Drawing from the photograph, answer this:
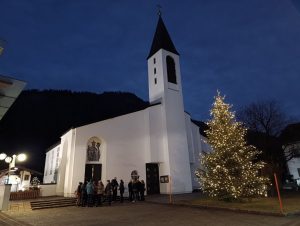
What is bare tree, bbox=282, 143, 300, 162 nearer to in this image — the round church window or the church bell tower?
the church bell tower

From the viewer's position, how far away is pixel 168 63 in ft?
83.8

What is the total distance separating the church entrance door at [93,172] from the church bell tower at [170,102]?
582 centimetres

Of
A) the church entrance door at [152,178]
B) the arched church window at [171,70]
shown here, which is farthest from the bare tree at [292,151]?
the church entrance door at [152,178]

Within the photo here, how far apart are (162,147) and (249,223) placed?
1448cm

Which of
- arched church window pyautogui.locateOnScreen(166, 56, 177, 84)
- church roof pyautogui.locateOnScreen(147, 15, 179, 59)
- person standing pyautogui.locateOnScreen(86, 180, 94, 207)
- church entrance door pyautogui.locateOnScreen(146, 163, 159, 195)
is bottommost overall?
person standing pyautogui.locateOnScreen(86, 180, 94, 207)

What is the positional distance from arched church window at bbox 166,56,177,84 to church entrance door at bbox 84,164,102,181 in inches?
433

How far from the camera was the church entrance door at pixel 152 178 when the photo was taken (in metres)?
21.2

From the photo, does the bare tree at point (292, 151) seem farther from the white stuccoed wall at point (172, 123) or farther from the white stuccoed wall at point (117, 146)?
the white stuccoed wall at point (117, 146)

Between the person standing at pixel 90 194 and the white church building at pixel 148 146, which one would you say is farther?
the white church building at pixel 148 146

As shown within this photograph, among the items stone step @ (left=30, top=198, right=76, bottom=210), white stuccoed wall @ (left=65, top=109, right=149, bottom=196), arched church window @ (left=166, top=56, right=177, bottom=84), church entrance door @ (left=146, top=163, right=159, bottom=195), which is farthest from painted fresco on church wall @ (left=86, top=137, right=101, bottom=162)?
arched church window @ (left=166, top=56, right=177, bottom=84)

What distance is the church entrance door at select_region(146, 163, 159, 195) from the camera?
69.7ft

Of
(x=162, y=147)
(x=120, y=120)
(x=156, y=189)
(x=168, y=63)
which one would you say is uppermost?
(x=168, y=63)

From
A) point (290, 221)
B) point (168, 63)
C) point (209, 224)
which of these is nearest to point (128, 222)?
point (209, 224)

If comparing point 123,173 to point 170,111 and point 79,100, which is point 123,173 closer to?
point 170,111
